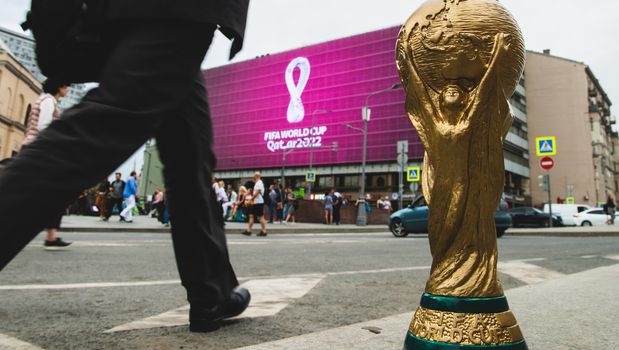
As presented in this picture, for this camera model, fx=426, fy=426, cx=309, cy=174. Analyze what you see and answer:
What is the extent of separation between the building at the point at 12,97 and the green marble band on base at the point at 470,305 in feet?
141

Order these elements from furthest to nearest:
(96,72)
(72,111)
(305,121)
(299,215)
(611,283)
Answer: (305,121) → (299,215) → (611,283) → (96,72) → (72,111)

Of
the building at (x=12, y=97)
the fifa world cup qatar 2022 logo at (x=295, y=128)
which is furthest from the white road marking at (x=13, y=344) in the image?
the fifa world cup qatar 2022 logo at (x=295, y=128)

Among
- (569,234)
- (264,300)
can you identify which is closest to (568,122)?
(569,234)

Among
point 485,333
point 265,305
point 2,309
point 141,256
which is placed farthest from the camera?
point 141,256

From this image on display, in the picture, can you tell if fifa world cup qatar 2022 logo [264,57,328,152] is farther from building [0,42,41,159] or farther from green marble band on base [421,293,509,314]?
green marble band on base [421,293,509,314]

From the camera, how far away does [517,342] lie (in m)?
0.77

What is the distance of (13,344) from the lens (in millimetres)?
1237

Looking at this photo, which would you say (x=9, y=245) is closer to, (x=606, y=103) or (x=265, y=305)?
(x=265, y=305)

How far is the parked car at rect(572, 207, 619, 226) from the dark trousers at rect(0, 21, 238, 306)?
1281 inches

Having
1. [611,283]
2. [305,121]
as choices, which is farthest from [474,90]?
[305,121]

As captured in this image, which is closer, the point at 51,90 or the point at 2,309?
the point at 51,90

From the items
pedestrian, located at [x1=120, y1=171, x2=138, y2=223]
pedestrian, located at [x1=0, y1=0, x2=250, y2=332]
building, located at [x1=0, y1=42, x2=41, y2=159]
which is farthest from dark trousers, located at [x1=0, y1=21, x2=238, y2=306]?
building, located at [x1=0, y1=42, x2=41, y2=159]

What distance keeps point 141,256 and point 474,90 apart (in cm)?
402

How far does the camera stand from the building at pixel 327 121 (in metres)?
50.2
